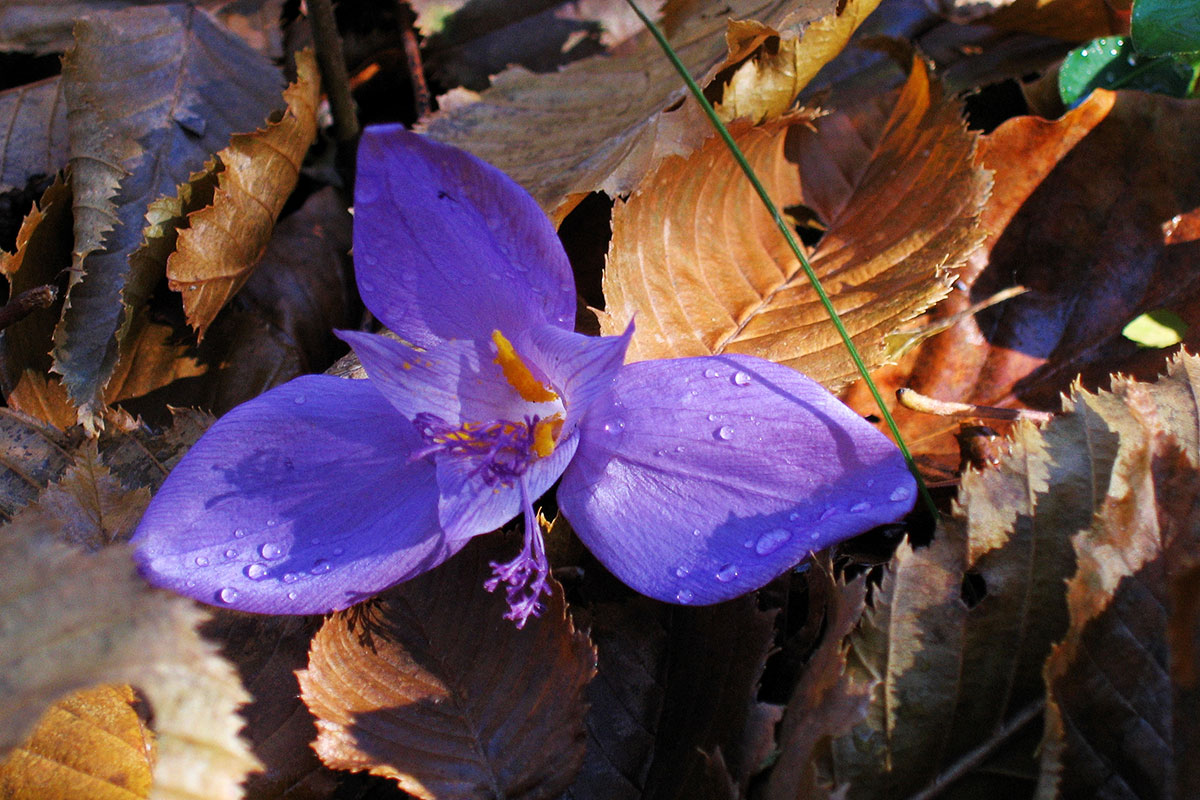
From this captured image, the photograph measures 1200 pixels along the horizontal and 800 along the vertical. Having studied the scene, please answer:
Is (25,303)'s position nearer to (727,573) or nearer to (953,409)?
(727,573)

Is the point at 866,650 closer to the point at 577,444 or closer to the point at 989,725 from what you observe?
the point at 989,725

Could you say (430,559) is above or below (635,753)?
above

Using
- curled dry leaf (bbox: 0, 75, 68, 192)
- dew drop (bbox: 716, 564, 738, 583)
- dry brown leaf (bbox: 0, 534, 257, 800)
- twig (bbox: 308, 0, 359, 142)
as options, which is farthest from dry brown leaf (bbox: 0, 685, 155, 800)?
twig (bbox: 308, 0, 359, 142)

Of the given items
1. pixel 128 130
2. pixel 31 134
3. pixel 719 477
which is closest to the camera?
pixel 719 477

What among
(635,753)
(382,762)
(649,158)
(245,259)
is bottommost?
(635,753)

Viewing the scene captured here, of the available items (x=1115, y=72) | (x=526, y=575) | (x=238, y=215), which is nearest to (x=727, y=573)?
(x=526, y=575)

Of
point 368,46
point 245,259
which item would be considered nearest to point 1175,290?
point 245,259

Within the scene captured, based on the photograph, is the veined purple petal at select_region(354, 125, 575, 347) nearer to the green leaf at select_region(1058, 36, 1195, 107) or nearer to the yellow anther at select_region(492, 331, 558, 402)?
the yellow anther at select_region(492, 331, 558, 402)
